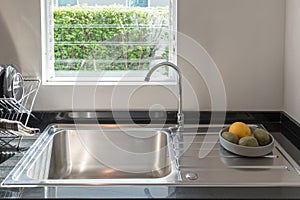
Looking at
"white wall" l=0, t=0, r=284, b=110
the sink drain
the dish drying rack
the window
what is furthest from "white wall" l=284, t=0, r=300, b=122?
the dish drying rack

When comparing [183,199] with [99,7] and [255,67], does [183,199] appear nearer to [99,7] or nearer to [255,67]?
[255,67]

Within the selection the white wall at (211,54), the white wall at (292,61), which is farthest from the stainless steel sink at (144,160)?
the white wall at (292,61)

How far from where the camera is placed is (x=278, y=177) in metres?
1.56

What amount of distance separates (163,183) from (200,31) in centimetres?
101

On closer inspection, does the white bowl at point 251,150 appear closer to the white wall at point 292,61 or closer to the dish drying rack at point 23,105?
the white wall at point 292,61

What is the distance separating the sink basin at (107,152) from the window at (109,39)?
1.03 feet

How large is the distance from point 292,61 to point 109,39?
89 cm

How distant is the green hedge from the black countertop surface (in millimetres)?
264

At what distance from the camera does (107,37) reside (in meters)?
2.37

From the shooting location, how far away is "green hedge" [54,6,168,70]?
7.76ft

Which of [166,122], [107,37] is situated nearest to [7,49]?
[107,37]

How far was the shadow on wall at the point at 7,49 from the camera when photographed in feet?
7.41

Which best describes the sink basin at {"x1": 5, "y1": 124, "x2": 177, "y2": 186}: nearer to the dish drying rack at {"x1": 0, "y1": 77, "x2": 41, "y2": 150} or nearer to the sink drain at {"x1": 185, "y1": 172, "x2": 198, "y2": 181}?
the dish drying rack at {"x1": 0, "y1": 77, "x2": 41, "y2": 150}

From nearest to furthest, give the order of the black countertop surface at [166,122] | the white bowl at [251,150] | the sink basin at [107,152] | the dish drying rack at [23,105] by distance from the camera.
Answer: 1. the black countertop surface at [166,122]
2. the white bowl at [251,150]
3. the sink basin at [107,152]
4. the dish drying rack at [23,105]
